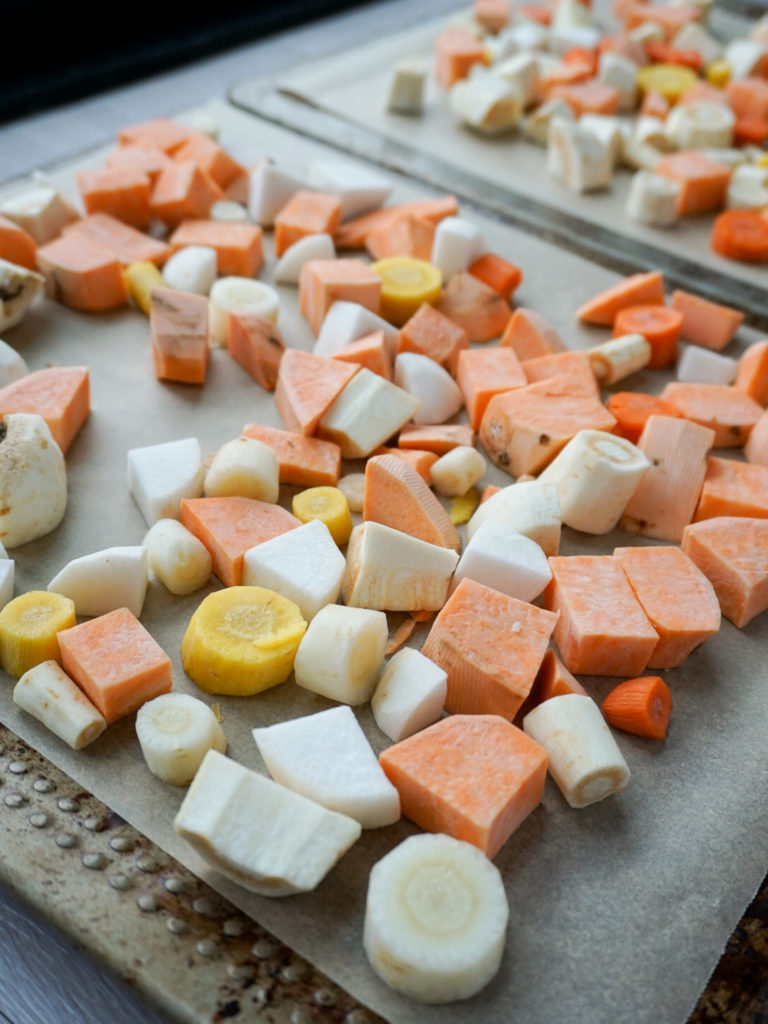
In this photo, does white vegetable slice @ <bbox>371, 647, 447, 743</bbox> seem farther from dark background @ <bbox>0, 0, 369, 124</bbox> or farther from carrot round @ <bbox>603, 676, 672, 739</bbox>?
dark background @ <bbox>0, 0, 369, 124</bbox>

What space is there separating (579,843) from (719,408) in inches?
38.8

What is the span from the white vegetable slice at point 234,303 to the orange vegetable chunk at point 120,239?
0.66 ft

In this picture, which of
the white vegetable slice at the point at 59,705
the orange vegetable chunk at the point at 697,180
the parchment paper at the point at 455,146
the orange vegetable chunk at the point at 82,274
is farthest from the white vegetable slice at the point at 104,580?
the orange vegetable chunk at the point at 697,180

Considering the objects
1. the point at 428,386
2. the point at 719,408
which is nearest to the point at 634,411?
the point at 719,408

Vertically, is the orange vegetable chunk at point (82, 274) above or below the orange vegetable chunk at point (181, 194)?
below

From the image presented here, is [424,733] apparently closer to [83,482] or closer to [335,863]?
[335,863]

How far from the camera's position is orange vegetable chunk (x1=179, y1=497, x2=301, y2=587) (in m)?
1.52

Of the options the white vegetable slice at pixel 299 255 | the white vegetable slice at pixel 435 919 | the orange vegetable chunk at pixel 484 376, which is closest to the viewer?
the white vegetable slice at pixel 435 919

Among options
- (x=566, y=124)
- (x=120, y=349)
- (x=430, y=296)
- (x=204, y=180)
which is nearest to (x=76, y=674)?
(x=120, y=349)

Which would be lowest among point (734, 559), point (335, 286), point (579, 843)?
point (579, 843)

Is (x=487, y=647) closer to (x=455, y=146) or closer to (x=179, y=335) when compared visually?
(x=179, y=335)

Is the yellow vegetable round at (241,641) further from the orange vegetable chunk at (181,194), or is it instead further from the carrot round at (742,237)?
the carrot round at (742,237)

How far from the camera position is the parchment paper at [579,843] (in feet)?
3.60

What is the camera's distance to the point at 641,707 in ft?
4.50
